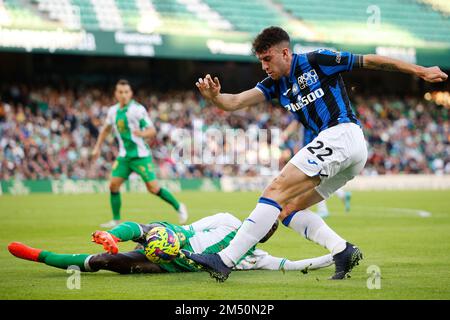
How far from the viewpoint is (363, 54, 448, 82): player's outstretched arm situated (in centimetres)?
667

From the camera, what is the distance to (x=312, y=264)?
7.62 m

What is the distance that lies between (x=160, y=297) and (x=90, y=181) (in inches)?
881

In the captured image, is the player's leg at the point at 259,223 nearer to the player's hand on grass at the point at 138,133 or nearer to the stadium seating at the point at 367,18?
the player's hand on grass at the point at 138,133

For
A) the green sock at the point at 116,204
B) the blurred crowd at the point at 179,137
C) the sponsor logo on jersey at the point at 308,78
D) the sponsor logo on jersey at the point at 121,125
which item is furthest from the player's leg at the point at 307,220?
the blurred crowd at the point at 179,137

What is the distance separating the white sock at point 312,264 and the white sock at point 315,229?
360mm

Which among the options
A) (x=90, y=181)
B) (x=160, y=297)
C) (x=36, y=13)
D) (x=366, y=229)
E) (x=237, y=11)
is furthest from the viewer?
(x=237, y=11)

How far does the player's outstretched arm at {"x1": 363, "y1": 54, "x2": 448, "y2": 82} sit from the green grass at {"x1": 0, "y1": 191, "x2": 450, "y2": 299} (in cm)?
182

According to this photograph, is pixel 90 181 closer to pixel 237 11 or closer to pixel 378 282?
pixel 237 11

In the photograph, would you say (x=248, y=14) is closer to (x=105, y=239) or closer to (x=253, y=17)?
(x=253, y=17)

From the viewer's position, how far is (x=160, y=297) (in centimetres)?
598

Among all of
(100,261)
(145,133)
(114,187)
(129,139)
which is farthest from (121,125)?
(100,261)

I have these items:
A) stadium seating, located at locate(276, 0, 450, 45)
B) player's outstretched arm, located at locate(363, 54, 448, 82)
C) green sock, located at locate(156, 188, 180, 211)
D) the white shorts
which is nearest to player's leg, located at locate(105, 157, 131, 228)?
green sock, located at locate(156, 188, 180, 211)

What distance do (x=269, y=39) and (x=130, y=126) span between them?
7.75 m

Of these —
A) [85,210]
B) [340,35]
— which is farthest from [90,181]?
[340,35]
